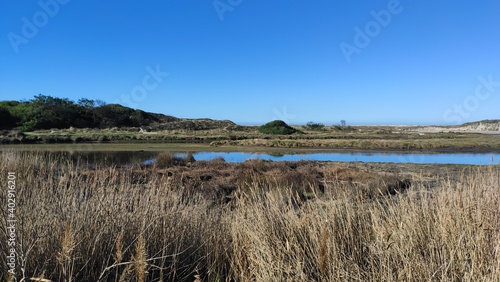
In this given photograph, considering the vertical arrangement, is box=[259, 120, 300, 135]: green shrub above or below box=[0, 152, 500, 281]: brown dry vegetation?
above

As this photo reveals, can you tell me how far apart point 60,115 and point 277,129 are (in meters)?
38.2

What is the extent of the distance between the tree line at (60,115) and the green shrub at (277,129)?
3044 centimetres

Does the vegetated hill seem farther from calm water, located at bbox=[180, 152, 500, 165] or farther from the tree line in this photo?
calm water, located at bbox=[180, 152, 500, 165]

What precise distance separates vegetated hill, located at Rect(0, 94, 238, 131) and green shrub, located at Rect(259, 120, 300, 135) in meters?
19.0

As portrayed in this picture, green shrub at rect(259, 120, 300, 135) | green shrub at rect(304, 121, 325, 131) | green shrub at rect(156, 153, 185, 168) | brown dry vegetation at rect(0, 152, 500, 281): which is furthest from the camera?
green shrub at rect(304, 121, 325, 131)

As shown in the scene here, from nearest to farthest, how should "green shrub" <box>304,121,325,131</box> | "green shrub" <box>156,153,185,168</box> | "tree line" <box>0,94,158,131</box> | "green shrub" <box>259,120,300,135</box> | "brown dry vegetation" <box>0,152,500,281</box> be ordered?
"brown dry vegetation" <box>0,152,500,281</box>
"green shrub" <box>156,153,185,168</box>
"tree line" <box>0,94,158,131</box>
"green shrub" <box>259,120,300,135</box>
"green shrub" <box>304,121,325,131</box>

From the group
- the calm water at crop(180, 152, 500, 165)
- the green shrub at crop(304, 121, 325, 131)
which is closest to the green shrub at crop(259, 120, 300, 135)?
the green shrub at crop(304, 121, 325, 131)

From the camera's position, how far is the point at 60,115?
51.5 m

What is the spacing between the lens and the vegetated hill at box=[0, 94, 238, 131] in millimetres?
46031

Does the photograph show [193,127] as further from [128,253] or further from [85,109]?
[128,253]

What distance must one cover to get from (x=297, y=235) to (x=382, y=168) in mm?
14365

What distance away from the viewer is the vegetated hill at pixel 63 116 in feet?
151

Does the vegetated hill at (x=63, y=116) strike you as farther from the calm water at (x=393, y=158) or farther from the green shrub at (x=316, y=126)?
the calm water at (x=393, y=158)

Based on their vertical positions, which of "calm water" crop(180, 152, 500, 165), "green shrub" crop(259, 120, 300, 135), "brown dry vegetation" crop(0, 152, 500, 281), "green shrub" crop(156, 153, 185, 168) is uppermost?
"green shrub" crop(259, 120, 300, 135)
